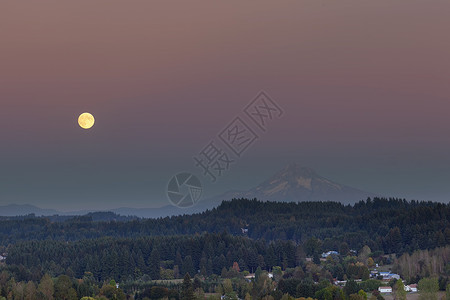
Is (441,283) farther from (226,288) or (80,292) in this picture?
(80,292)

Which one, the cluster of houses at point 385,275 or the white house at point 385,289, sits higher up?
the cluster of houses at point 385,275

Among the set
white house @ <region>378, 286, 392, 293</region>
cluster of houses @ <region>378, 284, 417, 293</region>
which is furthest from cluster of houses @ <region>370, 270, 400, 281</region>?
white house @ <region>378, 286, 392, 293</region>

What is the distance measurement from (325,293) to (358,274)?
37.4 metres

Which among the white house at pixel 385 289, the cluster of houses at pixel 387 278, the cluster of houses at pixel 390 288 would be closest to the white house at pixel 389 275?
the cluster of houses at pixel 387 278

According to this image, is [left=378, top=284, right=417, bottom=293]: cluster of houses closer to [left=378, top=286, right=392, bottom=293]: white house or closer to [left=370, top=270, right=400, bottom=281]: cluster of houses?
[left=378, top=286, right=392, bottom=293]: white house

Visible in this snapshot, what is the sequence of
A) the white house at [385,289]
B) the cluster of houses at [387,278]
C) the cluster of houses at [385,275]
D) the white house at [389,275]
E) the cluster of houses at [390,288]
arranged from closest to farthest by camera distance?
1. the white house at [385,289]
2. the cluster of houses at [390,288]
3. the cluster of houses at [387,278]
4. the cluster of houses at [385,275]
5. the white house at [389,275]

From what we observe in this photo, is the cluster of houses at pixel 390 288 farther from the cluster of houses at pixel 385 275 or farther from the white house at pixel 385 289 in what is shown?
the cluster of houses at pixel 385 275

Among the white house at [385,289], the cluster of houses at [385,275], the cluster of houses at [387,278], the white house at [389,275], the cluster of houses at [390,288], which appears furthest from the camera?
the white house at [389,275]

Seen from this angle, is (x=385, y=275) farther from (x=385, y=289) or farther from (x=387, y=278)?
(x=385, y=289)

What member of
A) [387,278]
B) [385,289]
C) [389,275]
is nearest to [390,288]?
[385,289]

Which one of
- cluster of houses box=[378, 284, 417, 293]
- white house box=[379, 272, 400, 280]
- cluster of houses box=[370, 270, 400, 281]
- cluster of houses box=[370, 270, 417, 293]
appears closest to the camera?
cluster of houses box=[378, 284, 417, 293]

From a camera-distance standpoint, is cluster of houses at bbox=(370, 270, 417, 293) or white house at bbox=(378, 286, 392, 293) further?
cluster of houses at bbox=(370, 270, 417, 293)

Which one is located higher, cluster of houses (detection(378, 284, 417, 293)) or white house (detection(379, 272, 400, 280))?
white house (detection(379, 272, 400, 280))

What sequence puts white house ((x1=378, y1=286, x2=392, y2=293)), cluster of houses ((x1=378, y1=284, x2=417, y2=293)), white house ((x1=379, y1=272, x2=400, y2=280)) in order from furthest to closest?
1. white house ((x1=379, y1=272, x2=400, y2=280))
2. cluster of houses ((x1=378, y1=284, x2=417, y2=293))
3. white house ((x1=378, y1=286, x2=392, y2=293))
